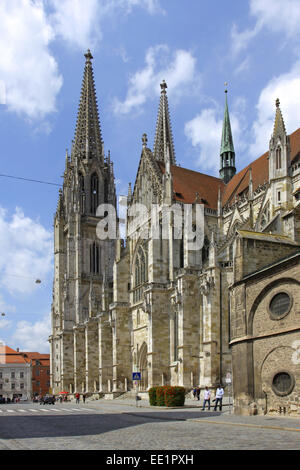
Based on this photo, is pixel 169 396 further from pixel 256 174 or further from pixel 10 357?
pixel 10 357

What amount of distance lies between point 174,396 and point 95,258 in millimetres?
34983

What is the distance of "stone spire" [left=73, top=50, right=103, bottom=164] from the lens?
2510 inches

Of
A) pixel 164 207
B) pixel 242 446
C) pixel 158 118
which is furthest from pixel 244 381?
pixel 158 118

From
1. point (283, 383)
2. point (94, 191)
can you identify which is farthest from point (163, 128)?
point (283, 383)

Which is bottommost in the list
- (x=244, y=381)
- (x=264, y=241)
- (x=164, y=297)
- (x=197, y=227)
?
(x=244, y=381)

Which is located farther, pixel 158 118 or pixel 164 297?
pixel 158 118

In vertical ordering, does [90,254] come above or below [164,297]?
above

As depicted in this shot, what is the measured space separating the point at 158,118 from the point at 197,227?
26.6 metres

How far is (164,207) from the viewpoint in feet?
124

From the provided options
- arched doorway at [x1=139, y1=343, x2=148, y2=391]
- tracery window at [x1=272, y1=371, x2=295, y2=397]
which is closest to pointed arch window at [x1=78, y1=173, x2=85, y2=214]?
arched doorway at [x1=139, y1=343, x2=148, y2=391]
